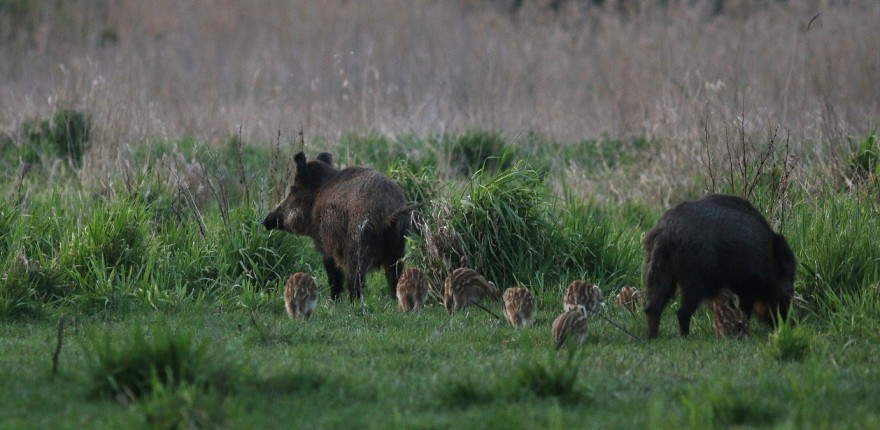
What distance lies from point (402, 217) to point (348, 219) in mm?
436

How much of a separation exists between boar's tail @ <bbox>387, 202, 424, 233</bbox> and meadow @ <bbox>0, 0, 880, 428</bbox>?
237 millimetres

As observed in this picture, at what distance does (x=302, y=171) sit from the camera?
988 cm

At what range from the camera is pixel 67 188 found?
1178 cm

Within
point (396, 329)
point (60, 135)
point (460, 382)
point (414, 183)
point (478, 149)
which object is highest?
point (60, 135)

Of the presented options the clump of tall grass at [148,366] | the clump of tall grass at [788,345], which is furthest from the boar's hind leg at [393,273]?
the clump of tall grass at [148,366]

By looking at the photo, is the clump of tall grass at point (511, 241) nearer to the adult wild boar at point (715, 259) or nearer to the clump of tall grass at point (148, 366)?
the adult wild boar at point (715, 259)

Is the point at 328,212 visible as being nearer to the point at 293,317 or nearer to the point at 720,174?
the point at 293,317

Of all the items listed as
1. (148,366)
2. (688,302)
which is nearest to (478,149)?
(688,302)

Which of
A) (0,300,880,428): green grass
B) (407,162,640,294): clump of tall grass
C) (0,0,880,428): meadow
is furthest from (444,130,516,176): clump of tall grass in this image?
(0,300,880,428): green grass

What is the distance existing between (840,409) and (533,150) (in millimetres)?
9218

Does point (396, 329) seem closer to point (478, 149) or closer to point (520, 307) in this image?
point (520, 307)

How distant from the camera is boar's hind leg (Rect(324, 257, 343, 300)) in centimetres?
953

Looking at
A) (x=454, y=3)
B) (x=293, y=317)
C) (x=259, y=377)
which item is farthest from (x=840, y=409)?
(x=454, y=3)

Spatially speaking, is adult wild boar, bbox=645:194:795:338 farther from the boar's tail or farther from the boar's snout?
the boar's snout
